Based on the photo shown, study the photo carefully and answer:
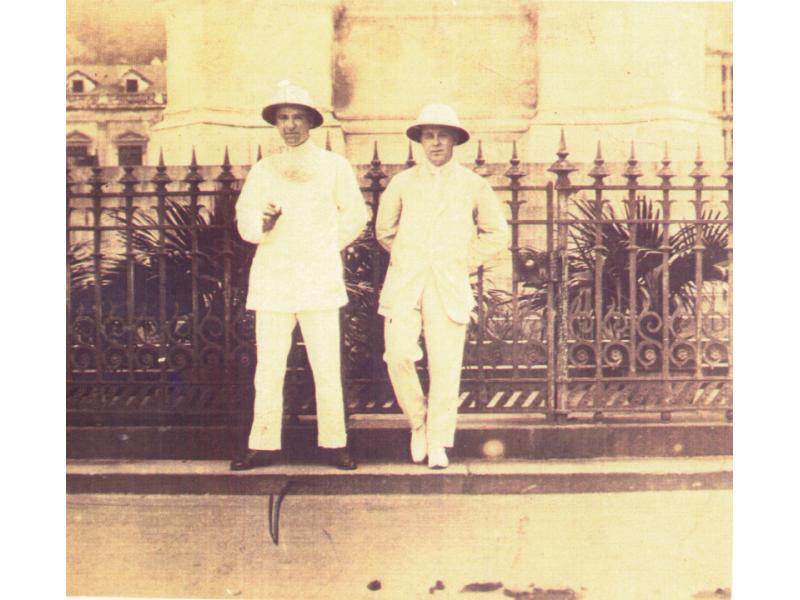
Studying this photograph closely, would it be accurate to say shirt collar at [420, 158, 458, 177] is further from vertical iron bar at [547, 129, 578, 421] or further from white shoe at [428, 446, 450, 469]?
white shoe at [428, 446, 450, 469]

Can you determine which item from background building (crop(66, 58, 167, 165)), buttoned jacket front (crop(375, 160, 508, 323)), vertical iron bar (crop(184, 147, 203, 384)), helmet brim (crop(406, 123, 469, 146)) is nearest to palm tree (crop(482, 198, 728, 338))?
buttoned jacket front (crop(375, 160, 508, 323))

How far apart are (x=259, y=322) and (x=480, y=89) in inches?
113

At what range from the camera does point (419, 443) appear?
15.3 ft

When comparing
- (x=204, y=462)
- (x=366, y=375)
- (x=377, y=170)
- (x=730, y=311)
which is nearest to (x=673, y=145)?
(x=730, y=311)

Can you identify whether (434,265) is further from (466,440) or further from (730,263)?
(730,263)

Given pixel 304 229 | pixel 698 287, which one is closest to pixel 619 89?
pixel 698 287

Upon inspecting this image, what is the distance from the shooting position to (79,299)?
4965mm

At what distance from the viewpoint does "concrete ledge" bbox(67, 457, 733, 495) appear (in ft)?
15.0

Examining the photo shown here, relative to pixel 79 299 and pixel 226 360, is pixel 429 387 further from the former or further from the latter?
pixel 79 299

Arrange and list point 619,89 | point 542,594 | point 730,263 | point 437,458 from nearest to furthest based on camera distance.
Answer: point 542,594, point 437,458, point 730,263, point 619,89

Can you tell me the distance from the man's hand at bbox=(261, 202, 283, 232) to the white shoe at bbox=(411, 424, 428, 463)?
146cm

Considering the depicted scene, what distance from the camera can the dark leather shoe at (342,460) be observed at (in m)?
4.62

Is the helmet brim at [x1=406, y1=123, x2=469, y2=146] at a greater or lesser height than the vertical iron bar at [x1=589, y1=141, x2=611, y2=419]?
greater

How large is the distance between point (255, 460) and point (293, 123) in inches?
77.9
